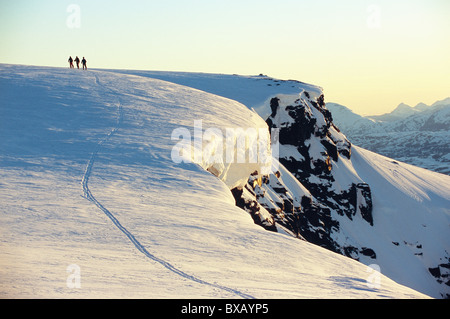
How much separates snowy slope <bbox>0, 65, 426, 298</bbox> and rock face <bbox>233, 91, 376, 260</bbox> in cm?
5341

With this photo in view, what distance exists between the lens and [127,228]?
18.6 m

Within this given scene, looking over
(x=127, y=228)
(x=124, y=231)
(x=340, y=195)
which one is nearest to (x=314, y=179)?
(x=340, y=195)

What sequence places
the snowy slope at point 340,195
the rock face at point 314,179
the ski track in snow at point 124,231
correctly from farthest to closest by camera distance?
the snowy slope at point 340,195 → the rock face at point 314,179 → the ski track in snow at point 124,231

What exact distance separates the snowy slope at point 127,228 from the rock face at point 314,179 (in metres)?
53.4

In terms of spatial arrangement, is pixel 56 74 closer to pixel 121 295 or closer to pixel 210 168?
pixel 210 168

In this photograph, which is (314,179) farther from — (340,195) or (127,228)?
(127,228)

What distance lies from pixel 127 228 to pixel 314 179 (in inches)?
3798

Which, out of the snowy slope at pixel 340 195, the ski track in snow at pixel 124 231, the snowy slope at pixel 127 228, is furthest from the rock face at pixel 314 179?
the ski track in snow at pixel 124 231

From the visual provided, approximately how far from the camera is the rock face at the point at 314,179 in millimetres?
93438

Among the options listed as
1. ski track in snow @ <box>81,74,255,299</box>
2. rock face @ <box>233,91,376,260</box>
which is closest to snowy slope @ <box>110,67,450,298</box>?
rock face @ <box>233,91,376,260</box>

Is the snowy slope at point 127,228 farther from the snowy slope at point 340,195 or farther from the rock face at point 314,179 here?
the rock face at point 314,179

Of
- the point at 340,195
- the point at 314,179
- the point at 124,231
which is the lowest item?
the point at 340,195

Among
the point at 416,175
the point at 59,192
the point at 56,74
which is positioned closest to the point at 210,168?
the point at 59,192
